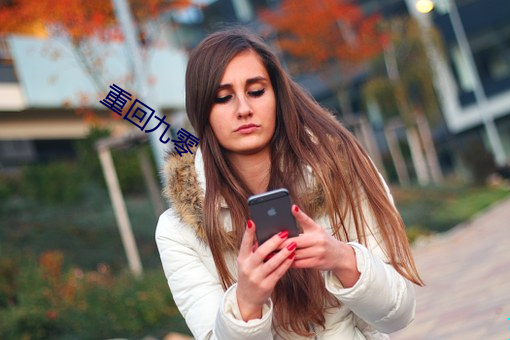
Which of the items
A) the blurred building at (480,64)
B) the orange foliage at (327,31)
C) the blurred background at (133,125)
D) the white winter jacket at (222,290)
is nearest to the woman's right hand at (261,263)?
the white winter jacket at (222,290)

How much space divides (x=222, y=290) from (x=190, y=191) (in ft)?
1.06

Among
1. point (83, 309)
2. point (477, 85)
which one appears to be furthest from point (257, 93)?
point (477, 85)

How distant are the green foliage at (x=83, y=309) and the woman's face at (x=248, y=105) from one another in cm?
630

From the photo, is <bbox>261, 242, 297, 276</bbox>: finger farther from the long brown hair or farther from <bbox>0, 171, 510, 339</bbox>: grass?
<bbox>0, 171, 510, 339</bbox>: grass

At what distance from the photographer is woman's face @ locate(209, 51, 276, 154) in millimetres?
2580

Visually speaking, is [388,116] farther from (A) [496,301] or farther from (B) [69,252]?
(A) [496,301]

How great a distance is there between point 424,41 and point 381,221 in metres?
28.4

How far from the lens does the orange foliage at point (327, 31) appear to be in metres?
29.1

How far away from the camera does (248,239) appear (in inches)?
84.0

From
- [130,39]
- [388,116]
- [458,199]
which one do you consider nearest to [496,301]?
[130,39]

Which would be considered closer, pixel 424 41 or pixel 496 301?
pixel 496 301

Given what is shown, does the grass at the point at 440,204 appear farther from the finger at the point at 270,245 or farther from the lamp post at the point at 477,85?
the finger at the point at 270,245

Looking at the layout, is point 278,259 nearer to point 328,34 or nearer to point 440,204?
point 440,204

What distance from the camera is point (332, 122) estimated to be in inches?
109
